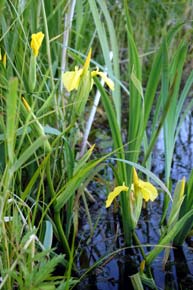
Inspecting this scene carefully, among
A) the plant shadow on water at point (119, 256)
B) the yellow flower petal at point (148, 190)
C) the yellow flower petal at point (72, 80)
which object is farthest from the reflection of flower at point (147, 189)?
the yellow flower petal at point (72, 80)

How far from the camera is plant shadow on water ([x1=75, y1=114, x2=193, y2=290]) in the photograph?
1201 millimetres

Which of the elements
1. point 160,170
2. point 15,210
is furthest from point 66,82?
point 160,170

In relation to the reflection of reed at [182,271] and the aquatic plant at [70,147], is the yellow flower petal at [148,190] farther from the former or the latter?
the reflection of reed at [182,271]

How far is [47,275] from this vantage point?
2.77ft

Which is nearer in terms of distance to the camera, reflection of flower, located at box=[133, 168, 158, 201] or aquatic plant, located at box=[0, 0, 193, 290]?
aquatic plant, located at box=[0, 0, 193, 290]

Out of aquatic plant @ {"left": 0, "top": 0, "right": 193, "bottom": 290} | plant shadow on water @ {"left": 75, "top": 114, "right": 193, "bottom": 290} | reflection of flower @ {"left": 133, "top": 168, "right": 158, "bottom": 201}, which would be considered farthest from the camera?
plant shadow on water @ {"left": 75, "top": 114, "right": 193, "bottom": 290}

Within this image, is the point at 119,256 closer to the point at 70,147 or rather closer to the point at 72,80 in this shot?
the point at 70,147

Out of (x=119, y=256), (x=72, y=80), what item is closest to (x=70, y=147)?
(x=72, y=80)

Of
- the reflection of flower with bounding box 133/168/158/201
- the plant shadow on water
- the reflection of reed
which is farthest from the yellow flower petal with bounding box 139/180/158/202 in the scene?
the reflection of reed

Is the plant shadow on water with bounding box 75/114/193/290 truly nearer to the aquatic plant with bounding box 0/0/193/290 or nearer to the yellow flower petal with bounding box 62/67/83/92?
the aquatic plant with bounding box 0/0/193/290

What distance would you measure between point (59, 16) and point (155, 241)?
2.22 feet

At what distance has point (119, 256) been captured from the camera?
4.23 ft

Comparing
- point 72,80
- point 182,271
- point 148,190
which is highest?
point 72,80

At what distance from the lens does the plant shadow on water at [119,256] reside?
1.20 m
